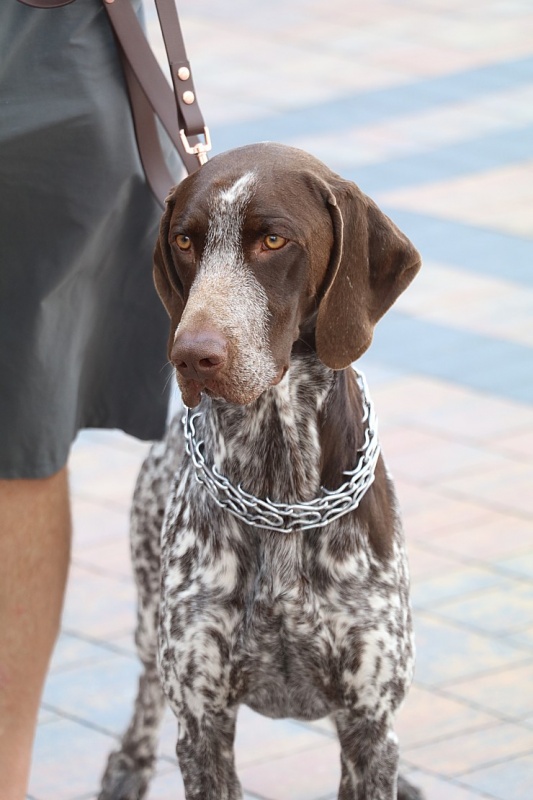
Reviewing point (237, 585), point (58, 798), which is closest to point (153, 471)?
point (237, 585)

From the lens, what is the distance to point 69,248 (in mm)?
3162

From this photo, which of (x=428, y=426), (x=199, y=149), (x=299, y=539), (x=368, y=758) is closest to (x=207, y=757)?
(x=368, y=758)

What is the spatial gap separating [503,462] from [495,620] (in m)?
1.13

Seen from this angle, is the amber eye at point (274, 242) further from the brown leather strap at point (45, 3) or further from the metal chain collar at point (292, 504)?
the brown leather strap at point (45, 3)

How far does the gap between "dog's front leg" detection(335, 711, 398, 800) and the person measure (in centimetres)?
92

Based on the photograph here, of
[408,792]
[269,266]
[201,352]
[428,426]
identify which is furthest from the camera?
[428,426]

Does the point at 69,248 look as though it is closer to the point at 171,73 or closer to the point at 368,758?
the point at 171,73

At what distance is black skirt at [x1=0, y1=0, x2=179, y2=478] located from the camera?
9.93 ft

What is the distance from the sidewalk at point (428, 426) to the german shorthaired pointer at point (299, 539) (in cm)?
90

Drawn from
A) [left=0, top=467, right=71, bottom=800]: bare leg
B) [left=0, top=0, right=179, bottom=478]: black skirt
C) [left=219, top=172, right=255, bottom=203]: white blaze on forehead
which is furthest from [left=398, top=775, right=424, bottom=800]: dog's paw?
[left=219, top=172, right=255, bottom=203]: white blaze on forehead

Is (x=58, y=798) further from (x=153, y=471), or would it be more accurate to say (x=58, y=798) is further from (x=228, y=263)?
(x=228, y=263)

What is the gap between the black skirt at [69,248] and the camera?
3.03 m

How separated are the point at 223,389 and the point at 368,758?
85 centimetres

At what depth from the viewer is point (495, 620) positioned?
174 inches
